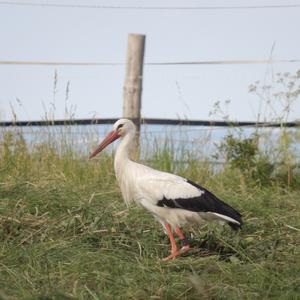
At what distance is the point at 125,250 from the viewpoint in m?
4.36

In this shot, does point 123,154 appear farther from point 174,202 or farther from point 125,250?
point 125,250

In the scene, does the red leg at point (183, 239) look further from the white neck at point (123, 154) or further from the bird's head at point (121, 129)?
the bird's head at point (121, 129)

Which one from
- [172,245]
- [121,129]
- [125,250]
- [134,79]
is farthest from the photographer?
A: [134,79]

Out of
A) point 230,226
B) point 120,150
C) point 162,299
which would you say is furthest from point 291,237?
point 162,299

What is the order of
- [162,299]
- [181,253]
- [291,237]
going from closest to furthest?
1. [162,299]
2. [181,253]
3. [291,237]

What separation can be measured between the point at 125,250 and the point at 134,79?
13.1ft

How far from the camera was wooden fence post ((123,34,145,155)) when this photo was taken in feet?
26.3

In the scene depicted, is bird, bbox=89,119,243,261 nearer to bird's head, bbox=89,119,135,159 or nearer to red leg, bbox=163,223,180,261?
red leg, bbox=163,223,180,261

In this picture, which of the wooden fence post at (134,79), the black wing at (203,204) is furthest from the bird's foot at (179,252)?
the wooden fence post at (134,79)

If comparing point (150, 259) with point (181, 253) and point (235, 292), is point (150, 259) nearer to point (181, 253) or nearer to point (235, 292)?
point (181, 253)

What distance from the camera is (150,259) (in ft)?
13.8

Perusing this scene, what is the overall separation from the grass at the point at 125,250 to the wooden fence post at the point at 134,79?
1743mm

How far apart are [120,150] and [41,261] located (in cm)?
124

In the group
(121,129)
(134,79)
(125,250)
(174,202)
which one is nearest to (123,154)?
(121,129)
